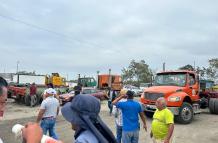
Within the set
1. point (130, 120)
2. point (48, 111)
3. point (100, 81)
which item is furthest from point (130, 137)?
point (100, 81)

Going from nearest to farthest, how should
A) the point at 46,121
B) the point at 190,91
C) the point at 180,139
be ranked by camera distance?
1. the point at 46,121
2. the point at 180,139
3. the point at 190,91

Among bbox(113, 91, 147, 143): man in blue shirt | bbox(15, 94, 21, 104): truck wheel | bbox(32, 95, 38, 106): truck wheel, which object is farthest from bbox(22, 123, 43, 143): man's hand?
bbox(15, 94, 21, 104): truck wheel

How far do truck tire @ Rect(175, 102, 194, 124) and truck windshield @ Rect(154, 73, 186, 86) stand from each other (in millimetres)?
1276

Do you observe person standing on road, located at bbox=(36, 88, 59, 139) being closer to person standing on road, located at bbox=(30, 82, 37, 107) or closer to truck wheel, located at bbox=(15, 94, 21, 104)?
person standing on road, located at bbox=(30, 82, 37, 107)

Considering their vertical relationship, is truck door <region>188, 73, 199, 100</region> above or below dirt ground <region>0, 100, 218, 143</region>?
above

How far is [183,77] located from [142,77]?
73.2 metres

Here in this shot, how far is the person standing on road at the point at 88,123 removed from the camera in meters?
3.06

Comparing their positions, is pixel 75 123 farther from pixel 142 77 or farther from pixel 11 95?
pixel 142 77

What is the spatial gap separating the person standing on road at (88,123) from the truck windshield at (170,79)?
16660mm

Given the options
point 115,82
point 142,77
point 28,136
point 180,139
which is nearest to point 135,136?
point 180,139

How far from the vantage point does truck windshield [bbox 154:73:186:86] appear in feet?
64.1

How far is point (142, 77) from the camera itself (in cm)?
9269

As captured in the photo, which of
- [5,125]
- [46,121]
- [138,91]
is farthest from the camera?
[138,91]

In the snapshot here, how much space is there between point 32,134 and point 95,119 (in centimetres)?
77
